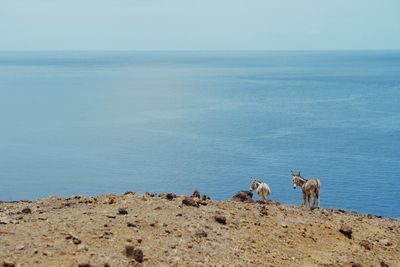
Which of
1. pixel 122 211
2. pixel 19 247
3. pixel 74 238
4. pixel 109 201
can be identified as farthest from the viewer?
pixel 109 201

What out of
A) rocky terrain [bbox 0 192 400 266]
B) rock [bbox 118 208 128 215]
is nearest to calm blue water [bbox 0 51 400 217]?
rocky terrain [bbox 0 192 400 266]

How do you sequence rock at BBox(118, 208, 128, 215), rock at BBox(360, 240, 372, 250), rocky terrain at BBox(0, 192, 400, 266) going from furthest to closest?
1. rock at BBox(360, 240, 372, 250)
2. rock at BBox(118, 208, 128, 215)
3. rocky terrain at BBox(0, 192, 400, 266)

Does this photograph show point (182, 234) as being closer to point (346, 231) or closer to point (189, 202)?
point (189, 202)

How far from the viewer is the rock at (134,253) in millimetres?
15961

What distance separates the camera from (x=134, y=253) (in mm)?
16000

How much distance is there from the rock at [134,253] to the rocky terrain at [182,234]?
2 cm

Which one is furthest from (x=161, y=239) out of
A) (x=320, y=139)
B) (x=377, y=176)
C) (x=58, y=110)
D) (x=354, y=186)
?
(x=58, y=110)

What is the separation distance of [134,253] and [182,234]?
113 inches

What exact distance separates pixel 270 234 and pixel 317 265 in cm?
229

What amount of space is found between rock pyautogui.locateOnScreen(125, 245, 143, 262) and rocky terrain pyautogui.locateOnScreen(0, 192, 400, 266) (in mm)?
20

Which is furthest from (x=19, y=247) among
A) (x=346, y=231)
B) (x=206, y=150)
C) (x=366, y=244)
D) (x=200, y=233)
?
(x=206, y=150)

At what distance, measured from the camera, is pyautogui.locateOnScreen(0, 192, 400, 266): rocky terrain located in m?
16.1

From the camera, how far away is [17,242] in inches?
646

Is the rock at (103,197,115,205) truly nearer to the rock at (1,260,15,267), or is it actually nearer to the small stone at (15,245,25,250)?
the small stone at (15,245,25,250)
